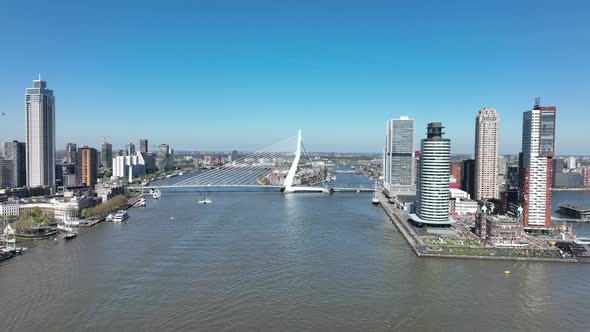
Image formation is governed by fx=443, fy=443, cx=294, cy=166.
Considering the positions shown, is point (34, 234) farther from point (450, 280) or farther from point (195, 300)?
point (450, 280)

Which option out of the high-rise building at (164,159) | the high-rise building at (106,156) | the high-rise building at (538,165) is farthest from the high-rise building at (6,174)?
the high-rise building at (538,165)

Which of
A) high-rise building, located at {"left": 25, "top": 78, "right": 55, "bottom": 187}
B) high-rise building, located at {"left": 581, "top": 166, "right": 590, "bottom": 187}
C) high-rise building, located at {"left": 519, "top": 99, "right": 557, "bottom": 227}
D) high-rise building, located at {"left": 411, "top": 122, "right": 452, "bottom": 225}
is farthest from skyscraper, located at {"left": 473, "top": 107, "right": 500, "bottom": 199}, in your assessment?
high-rise building, located at {"left": 25, "top": 78, "right": 55, "bottom": 187}

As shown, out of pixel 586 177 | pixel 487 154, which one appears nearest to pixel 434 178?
pixel 487 154

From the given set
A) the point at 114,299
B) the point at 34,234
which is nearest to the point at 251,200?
the point at 34,234

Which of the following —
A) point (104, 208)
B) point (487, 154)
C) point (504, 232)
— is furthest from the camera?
point (487, 154)

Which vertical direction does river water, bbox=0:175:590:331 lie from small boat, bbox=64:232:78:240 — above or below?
below

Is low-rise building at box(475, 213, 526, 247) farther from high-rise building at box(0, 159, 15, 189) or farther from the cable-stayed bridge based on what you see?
high-rise building at box(0, 159, 15, 189)

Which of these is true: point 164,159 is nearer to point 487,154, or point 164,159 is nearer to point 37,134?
point 37,134

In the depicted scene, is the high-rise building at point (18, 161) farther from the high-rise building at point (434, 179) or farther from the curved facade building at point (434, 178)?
the curved facade building at point (434, 178)
